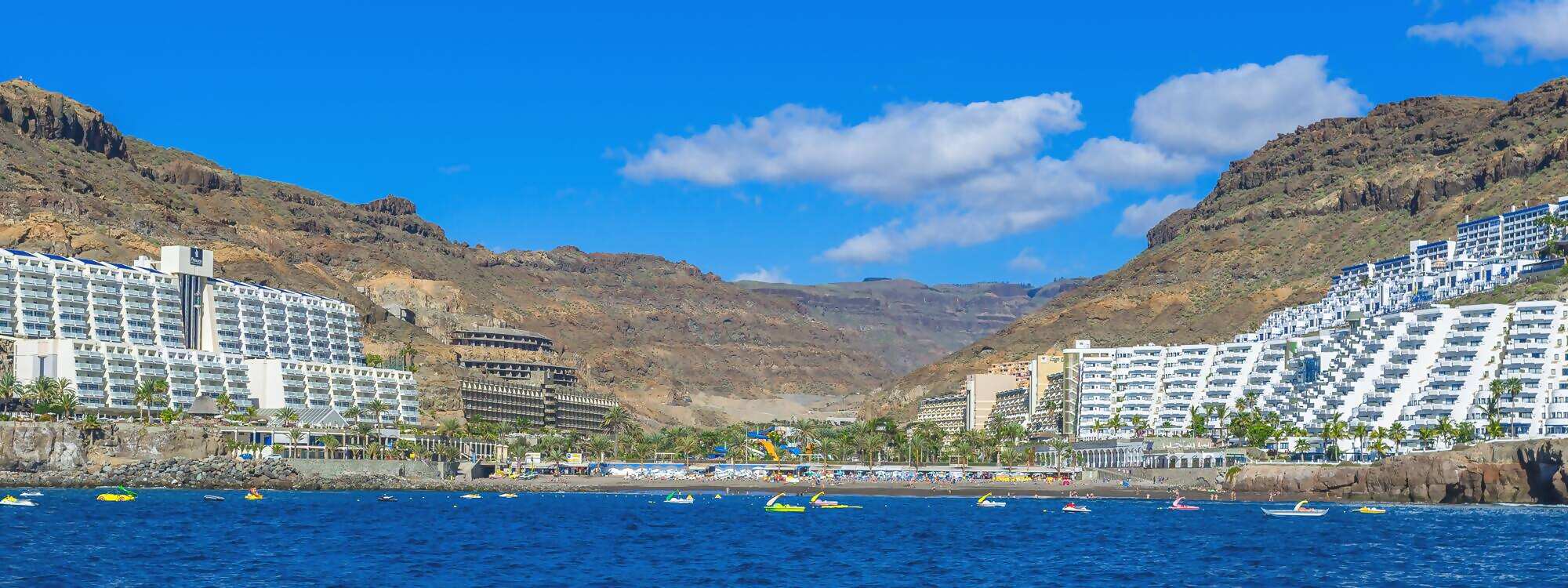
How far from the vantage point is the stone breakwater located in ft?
513

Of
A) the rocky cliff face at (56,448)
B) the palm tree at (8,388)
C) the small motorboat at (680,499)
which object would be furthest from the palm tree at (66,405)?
the small motorboat at (680,499)

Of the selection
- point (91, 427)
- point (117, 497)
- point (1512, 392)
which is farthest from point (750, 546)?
point (91, 427)

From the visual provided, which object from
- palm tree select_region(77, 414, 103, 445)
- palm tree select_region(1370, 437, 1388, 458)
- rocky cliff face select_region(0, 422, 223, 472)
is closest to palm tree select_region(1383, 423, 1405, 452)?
palm tree select_region(1370, 437, 1388, 458)

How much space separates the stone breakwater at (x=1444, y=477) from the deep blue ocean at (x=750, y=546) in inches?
233

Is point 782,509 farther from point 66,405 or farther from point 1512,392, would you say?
point 66,405

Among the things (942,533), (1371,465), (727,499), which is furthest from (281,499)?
(1371,465)

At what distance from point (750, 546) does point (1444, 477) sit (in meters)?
77.3

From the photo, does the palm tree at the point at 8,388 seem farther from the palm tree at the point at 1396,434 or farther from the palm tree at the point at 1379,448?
the palm tree at the point at 1396,434

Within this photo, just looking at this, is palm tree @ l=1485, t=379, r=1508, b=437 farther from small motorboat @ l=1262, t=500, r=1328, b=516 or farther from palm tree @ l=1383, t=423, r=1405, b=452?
small motorboat @ l=1262, t=500, r=1328, b=516

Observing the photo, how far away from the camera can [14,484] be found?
17638 cm

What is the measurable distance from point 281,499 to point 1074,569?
3620 inches

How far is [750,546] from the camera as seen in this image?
116 m

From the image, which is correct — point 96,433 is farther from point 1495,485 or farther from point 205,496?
point 1495,485

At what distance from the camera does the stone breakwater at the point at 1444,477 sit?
513 feet
